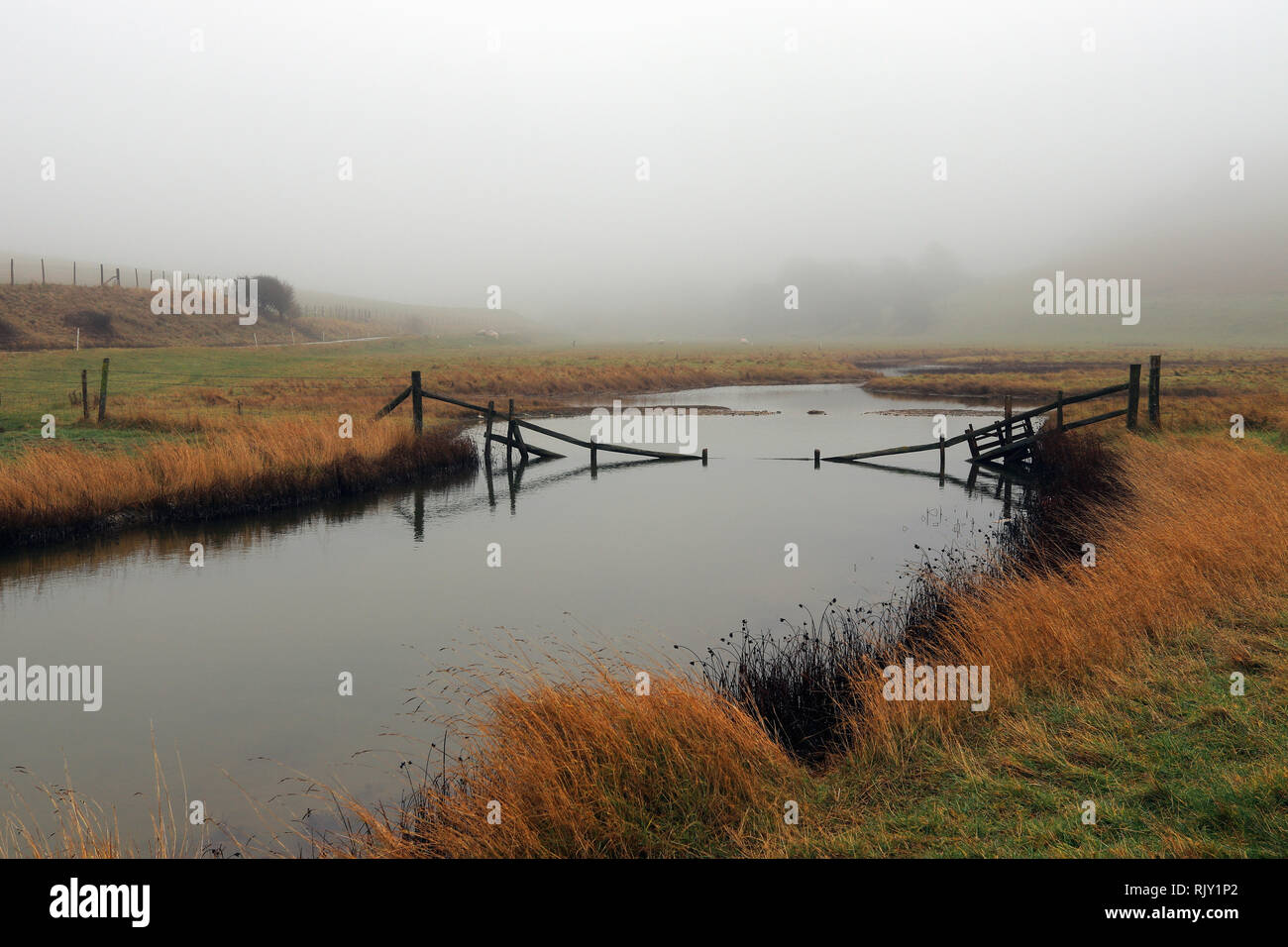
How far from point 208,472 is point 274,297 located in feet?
384

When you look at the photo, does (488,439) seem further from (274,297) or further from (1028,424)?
(274,297)

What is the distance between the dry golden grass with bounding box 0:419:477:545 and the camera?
17.6 metres

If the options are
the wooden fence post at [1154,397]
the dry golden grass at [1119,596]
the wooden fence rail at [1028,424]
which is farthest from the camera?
the wooden fence rail at [1028,424]

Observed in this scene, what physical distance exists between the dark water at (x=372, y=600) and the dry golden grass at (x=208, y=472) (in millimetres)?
820

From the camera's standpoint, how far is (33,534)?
1717cm

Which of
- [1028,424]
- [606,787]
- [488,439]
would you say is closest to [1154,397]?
[1028,424]

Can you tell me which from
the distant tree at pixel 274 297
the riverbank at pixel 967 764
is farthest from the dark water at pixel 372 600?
the distant tree at pixel 274 297

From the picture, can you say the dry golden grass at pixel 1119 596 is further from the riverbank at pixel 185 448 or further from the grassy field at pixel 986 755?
the riverbank at pixel 185 448

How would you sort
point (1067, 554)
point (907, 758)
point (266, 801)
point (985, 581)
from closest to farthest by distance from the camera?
point (907, 758), point (266, 801), point (985, 581), point (1067, 554)

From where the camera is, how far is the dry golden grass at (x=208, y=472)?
17.6 meters

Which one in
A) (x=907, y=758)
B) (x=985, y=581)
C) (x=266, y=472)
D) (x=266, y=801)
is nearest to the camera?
(x=907, y=758)
